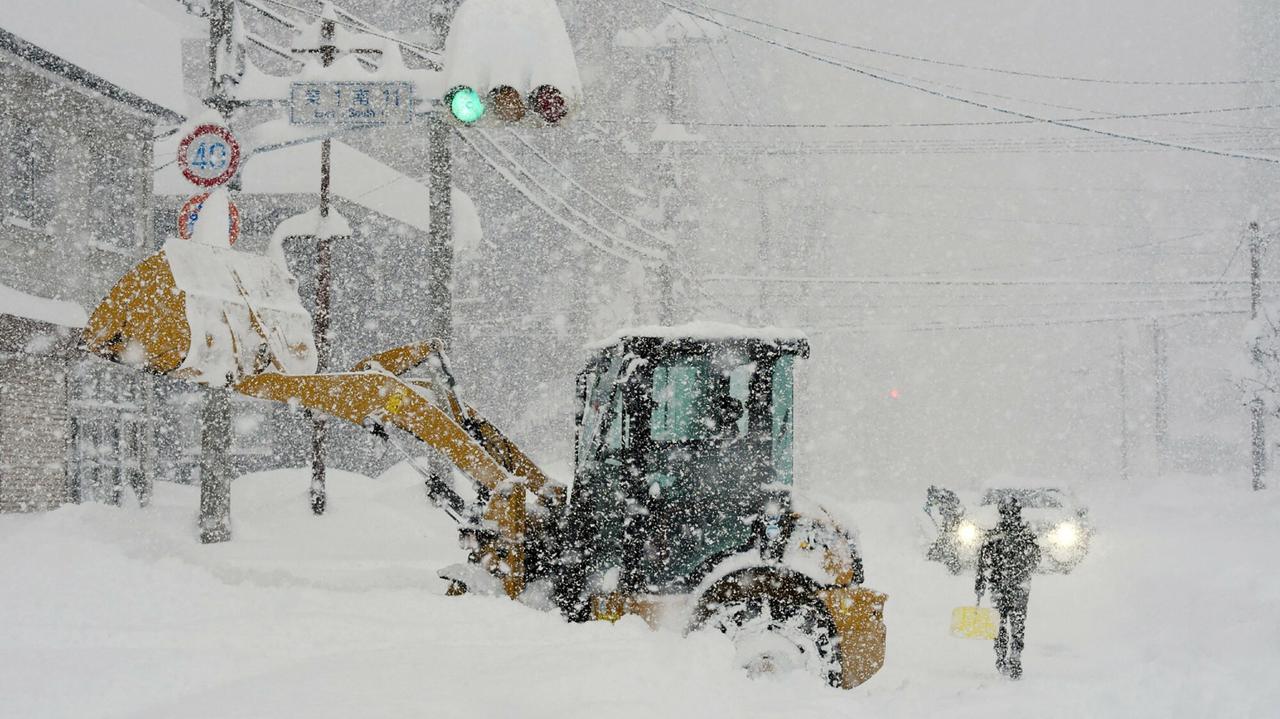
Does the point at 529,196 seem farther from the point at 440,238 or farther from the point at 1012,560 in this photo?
the point at 1012,560

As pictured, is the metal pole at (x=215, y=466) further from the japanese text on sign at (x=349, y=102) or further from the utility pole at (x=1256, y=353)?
the utility pole at (x=1256, y=353)

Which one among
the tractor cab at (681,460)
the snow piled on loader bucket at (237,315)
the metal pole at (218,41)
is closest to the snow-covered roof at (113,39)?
the metal pole at (218,41)

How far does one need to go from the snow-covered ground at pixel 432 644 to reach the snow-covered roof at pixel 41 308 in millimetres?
2801

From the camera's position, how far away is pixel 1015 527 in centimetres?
877

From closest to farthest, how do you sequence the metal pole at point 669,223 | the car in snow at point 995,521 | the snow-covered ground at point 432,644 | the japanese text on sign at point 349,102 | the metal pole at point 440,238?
the snow-covered ground at point 432,644 → the japanese text on sign at point 349,102 → the metal pole at point 440,238 → the car in snow at point 995,521 → the metal pole at point 669,223

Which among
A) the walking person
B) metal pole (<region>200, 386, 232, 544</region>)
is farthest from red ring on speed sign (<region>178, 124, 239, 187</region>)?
the walking person

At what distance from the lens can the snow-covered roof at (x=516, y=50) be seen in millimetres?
8922

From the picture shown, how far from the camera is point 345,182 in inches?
1064

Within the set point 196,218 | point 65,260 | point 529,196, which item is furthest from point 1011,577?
point 65,260

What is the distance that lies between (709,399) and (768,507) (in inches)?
32.9

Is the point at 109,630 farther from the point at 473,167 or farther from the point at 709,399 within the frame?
the point at 473,167

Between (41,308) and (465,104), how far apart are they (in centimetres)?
995

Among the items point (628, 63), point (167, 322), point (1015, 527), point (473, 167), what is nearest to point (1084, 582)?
point (1015, 527)

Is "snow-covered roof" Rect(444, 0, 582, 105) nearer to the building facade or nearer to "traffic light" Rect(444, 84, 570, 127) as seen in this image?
"traffic light" Rect(444, 84, 570, 127)
